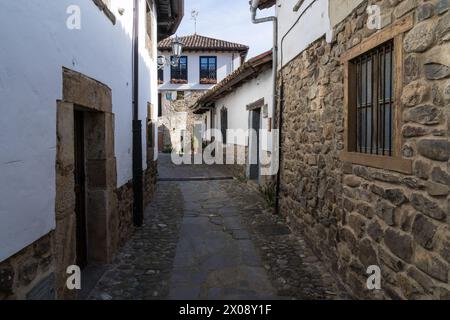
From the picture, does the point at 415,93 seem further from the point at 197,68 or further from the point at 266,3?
the point at 197,68

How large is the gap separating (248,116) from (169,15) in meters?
2.95

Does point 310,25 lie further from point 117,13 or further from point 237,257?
point 237,257

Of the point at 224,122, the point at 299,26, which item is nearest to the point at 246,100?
the point at 224,122

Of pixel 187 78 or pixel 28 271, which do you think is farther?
pixel 187 78

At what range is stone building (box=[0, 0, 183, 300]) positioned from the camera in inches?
81.2

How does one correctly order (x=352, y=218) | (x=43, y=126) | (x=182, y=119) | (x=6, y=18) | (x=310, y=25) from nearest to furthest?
(x=6, y=18) → (x=43, y=126) → (x=352, y=218) → (x=310, y=25) → (x=182, y=119)

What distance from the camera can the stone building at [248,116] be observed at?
729 cm

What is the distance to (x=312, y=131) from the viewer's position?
4.59 m

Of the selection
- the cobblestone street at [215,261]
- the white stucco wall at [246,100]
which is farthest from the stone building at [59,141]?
the white stucco wall at [246,100]

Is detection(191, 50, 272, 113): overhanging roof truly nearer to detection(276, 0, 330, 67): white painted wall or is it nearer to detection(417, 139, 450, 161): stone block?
detection(276, 0, 330, 67): white painted wall

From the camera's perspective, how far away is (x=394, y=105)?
8.68 ft

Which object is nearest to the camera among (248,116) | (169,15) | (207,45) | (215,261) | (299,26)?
(215,261)

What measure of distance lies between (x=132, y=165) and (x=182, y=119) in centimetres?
1752
